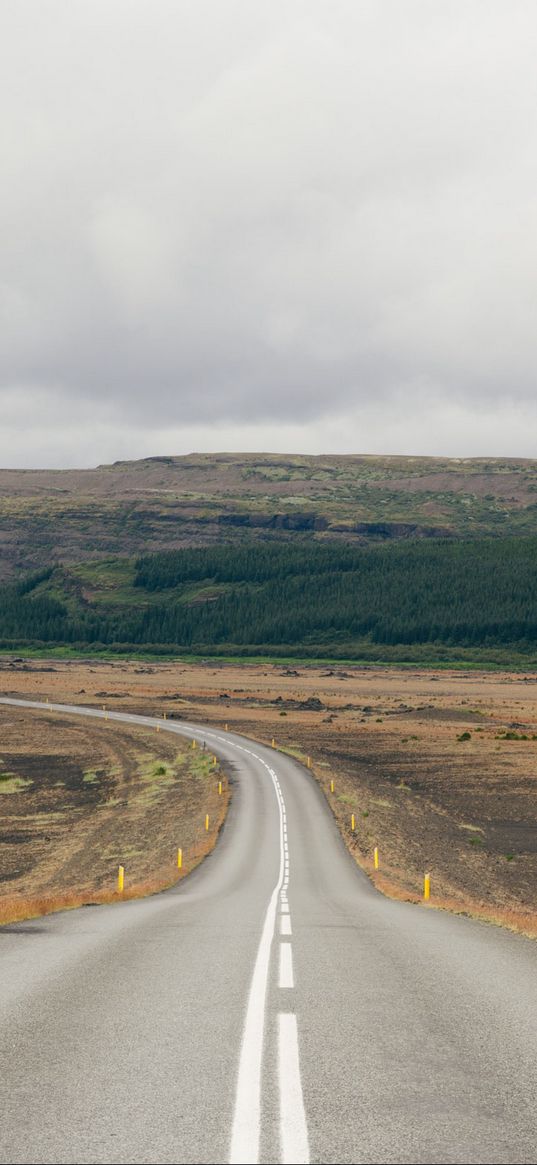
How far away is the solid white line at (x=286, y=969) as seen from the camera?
13867 mm

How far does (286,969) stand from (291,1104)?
729cm

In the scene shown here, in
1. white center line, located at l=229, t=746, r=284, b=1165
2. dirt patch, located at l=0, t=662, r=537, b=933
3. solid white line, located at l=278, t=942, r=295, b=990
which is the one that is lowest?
dirt patch, located at l=0, t=662, r=537, b=933

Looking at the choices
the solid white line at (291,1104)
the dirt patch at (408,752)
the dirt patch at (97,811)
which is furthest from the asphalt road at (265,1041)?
the dirt patch at (408,752)

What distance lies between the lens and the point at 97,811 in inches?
2404

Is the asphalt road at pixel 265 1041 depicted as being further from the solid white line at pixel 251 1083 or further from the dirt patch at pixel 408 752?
the dirt patch at pixel 408 752

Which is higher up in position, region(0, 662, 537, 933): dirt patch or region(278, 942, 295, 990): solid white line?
region(278, 942, 295, 990): solid white line

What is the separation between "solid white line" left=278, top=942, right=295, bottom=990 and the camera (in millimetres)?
13867

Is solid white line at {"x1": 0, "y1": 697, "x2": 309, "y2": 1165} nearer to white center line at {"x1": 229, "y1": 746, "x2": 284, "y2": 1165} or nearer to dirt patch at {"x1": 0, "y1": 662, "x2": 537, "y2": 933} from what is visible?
white center line at {"x1": 229, "y1": 746, "x2": 284, "y2": 1165}

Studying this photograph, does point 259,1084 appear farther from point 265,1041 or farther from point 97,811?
point 97,811

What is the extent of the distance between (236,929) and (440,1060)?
11.1 m

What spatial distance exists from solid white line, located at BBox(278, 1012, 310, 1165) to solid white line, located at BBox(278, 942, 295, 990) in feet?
9.79

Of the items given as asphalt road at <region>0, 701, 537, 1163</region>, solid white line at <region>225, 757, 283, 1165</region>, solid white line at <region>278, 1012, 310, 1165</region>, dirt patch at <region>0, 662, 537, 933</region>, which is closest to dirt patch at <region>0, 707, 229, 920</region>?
dirt patch at <region>0, 662, 537, 933</region>

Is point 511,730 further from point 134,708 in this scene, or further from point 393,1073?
point 393,1073

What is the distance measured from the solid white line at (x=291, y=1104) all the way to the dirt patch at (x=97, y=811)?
1449 centimetres
